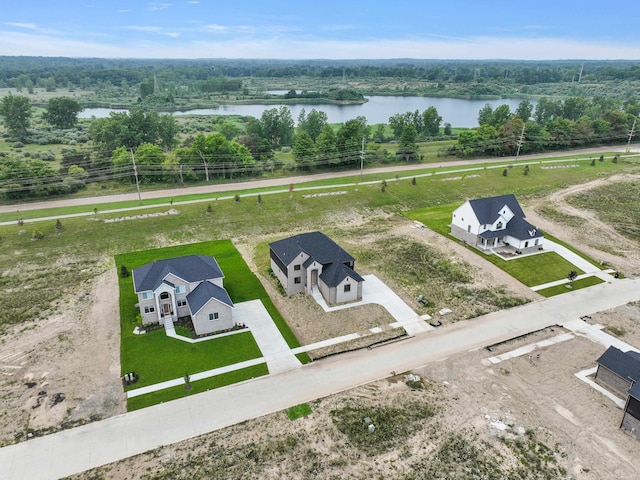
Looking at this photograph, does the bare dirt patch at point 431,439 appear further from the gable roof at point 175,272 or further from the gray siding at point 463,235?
the gray siding at point 463,235

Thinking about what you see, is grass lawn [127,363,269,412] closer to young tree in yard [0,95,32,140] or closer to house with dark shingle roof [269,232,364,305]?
house with dark shingle roof [269,232,364,305]

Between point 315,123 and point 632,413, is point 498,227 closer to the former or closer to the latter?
point 632,413

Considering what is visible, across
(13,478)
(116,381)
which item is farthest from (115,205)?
(13,478)

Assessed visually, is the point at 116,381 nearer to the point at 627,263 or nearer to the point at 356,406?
the point at 356,406

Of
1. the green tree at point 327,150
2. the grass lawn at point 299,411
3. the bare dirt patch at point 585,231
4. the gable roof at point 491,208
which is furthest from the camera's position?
the green tree at point 327,150

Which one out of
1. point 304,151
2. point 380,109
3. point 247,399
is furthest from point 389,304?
point 380,109

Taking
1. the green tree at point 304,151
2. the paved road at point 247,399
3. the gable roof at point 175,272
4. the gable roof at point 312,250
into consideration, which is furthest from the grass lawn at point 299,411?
the green tree at point 304,151

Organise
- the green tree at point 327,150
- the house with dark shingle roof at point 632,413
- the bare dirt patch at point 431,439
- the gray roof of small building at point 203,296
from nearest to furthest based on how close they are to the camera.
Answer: the bare dirt patch at point 431,439 < the house with dark shingle roof at point 632,413 < the gray roof of small building at point 203,296 < the green tree at point 327,150
